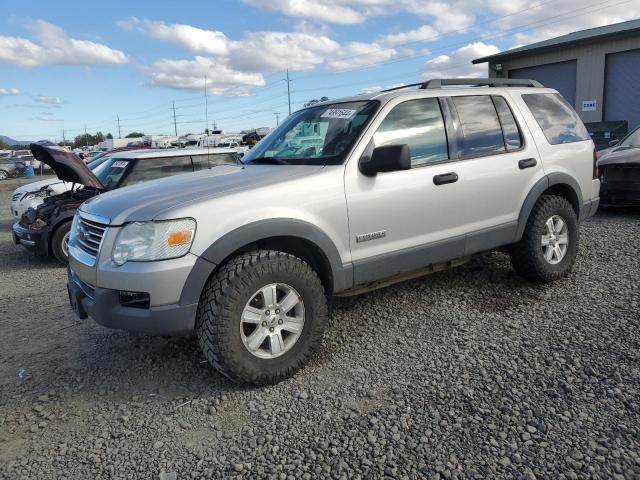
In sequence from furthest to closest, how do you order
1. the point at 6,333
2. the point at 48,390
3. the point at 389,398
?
1. the point at 6,333
2. the point at 48,390
3. the point at 389,398

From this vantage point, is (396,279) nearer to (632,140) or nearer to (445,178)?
(445,178)

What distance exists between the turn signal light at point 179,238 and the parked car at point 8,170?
34.5 metres

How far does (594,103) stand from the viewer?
1962 cm

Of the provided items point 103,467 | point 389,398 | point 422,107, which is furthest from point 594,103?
point 103,467

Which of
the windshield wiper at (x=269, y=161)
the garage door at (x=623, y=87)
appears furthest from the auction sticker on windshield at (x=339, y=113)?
the garage door at (x=623, y=87)

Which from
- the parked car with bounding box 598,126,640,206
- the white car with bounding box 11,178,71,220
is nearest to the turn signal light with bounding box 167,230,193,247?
the white car with bounding box 11,178,71,220

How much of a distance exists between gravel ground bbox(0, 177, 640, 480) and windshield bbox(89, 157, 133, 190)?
352 centimetres

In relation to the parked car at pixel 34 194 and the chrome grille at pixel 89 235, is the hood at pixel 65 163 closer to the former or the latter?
the parked car at pixel 34 194

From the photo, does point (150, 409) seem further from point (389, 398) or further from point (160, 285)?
point (389, 398)

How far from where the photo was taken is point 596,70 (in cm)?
1942

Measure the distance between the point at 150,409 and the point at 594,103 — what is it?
2089 centimetres

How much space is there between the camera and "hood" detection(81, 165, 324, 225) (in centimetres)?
315

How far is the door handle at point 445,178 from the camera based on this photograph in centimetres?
404

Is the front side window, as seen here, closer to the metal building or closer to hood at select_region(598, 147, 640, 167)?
hood at select_region(598, 147, 640, 167)
